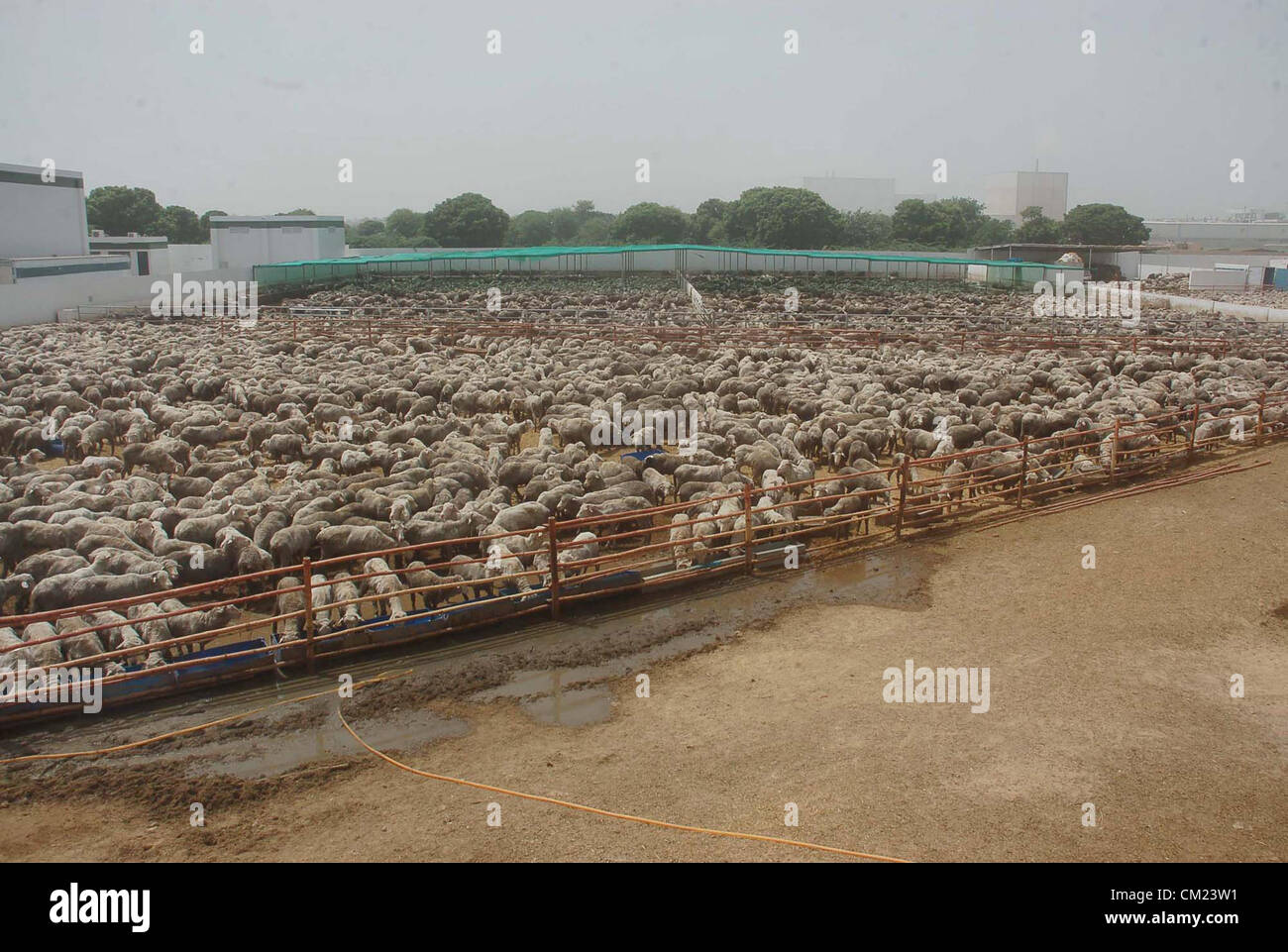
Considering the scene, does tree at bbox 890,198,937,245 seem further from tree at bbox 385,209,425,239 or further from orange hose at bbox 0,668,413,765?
orange hose at bbox 0,668,413,765

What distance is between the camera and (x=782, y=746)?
762 cm

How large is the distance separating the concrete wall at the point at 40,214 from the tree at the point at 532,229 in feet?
186

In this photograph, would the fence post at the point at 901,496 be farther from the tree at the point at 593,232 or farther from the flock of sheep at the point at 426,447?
the tree at the point at 593,232

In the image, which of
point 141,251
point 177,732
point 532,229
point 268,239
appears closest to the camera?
point 177,732

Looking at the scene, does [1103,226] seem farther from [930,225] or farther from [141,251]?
[141,251]

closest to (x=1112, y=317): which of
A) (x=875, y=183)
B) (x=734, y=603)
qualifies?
(x=734, y=603)

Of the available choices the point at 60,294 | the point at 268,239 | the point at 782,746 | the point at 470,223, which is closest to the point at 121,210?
the point at 268,239

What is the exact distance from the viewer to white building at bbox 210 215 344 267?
6012cm

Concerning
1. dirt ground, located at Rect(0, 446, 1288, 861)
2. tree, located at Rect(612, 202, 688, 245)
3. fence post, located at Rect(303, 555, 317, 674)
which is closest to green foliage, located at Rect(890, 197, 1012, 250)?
tree, located at Rect(612, 202, 688, 245)

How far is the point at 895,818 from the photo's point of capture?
21.4 feet

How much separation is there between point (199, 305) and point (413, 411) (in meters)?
26.8

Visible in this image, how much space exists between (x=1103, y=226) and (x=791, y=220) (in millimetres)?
25153

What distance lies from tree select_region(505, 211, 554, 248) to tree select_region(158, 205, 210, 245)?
3396 centimetres
